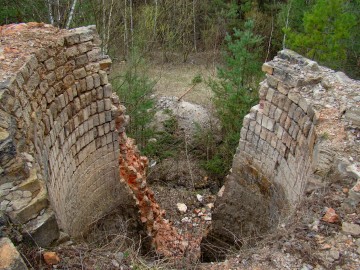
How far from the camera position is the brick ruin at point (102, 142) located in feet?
13.9

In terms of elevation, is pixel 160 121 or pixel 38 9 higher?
pixel 38 9

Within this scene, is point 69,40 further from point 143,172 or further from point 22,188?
point 143,172

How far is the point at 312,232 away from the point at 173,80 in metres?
13.2

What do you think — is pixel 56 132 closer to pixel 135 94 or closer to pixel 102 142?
pixel 102 142

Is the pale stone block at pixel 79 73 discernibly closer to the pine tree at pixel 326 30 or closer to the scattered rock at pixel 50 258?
the scattered rock at pixel 50 258

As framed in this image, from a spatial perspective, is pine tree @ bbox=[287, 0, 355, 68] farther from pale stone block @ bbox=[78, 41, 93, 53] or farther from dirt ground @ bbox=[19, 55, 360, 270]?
dirt ground @ bbox=[19, 55, 360, 270]

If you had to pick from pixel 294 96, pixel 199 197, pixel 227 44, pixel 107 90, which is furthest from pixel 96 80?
pixel 227 44

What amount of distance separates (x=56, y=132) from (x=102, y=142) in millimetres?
1360

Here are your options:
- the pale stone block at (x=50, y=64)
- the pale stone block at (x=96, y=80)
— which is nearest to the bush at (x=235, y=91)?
the pale stone block at (x=96, y=80)

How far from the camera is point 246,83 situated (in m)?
10.0

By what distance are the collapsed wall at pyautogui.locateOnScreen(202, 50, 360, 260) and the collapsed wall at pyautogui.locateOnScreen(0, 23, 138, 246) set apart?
2174 mm

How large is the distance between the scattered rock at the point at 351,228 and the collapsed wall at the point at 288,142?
2.32ft

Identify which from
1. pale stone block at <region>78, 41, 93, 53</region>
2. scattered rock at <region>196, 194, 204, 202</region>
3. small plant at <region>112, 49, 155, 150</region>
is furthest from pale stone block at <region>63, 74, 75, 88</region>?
scattered rock at <region>196, 194, 204, 202</region>

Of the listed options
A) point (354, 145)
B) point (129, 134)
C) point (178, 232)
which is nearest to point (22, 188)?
point (354, 145)
